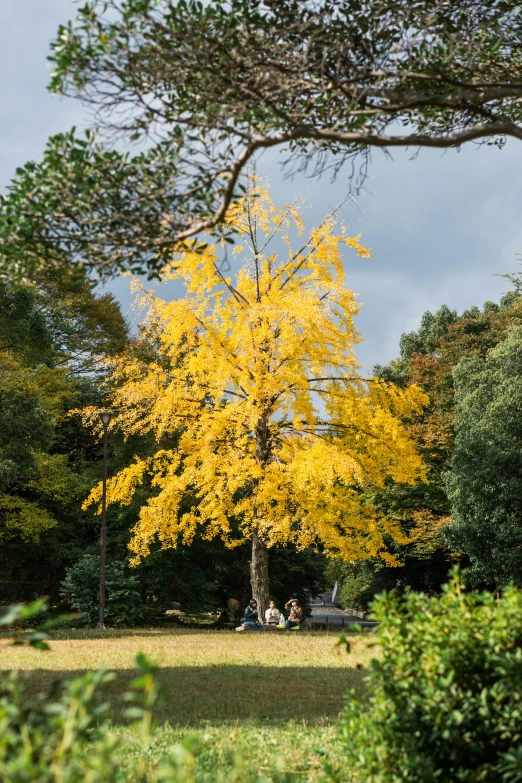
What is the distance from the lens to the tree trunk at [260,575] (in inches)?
781

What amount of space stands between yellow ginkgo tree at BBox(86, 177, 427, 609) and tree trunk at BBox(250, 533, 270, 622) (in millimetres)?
30

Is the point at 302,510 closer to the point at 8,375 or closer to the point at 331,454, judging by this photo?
the point at 331,454

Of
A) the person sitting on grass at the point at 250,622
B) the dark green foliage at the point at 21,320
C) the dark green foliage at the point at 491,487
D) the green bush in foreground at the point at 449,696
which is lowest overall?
the person sitting on grass at the point at 250,622

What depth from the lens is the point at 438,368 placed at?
3378cm

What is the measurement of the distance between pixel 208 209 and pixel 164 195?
346mm

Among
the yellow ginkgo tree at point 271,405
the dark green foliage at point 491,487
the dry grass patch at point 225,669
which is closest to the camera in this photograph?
the dry grass patch at point 225,669

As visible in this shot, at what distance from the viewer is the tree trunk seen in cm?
1984

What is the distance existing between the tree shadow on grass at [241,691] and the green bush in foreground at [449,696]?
2.96 meters

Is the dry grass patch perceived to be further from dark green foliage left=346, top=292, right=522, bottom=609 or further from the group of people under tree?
dark green foliage left=346, top=292, right=522, bottom=609

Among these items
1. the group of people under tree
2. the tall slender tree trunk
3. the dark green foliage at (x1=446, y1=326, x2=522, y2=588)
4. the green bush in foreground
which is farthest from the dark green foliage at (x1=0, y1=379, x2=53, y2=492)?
Answer: the green bush in foreground

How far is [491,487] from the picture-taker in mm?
26375

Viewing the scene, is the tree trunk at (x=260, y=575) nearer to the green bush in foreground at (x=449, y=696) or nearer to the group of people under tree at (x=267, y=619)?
the group of people under tree at (x=267, y=619)

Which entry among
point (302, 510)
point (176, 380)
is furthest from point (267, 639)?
point (176, 380)

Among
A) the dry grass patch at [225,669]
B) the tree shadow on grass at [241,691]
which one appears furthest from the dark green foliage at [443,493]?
the tree shadow on grass at [241,691]
